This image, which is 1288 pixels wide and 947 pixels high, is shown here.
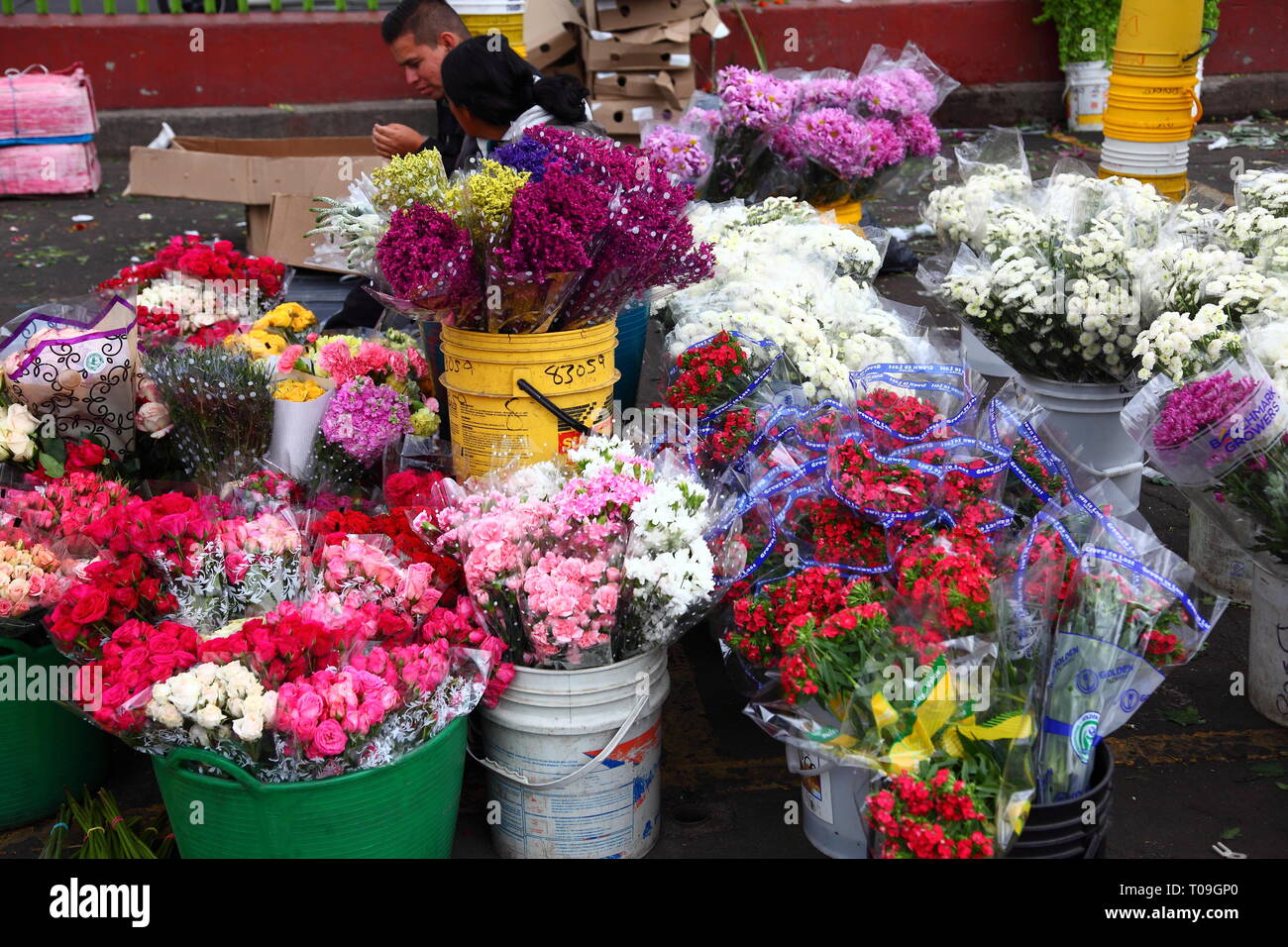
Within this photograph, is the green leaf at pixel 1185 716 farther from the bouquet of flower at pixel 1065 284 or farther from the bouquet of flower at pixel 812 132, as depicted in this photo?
the bouquet of flower at pixel 812 132

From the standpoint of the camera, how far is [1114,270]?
12.3 ft

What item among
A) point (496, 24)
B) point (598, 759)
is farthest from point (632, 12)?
point (598, 759)

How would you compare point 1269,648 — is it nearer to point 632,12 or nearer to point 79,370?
point 79,370

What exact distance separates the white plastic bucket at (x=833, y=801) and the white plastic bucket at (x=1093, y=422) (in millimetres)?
1704

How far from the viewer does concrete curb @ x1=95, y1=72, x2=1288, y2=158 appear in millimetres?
9367

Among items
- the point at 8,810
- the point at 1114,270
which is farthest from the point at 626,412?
the point at 8,810

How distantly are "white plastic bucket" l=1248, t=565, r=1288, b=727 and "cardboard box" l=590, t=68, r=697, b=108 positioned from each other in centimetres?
481

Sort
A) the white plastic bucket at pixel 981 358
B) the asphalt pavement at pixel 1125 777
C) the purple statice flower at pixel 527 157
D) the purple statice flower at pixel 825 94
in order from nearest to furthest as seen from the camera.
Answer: the asphalt pavement at pixel 1125 777, the purple statice flower at pixel 527 157, the white plastic bucket at pixel 981 358, the purple statice flower at pixel 825 94

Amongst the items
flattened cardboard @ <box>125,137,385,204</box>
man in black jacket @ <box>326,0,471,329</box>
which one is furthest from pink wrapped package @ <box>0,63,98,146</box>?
man in black jacket @ <box>326,0,471,329</box>

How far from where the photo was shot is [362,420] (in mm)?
3541

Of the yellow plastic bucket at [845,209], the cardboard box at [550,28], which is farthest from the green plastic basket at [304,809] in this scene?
the cardboard box at [550,28]

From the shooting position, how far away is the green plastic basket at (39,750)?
288cm

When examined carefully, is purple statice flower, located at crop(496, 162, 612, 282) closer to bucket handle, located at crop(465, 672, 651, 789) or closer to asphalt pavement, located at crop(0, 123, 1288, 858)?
bucket handle, located at crop(465, 672, 651, 789)

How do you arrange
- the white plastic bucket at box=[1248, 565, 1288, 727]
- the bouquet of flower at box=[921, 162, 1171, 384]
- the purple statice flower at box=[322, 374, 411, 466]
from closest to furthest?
the white plastic bucket at box=[1248, 565, 1288, 727] → the purple statice flower at box=[322, 374, 411, 466] → the bouquet of flower at box=[921, 162, 1171, 384]
